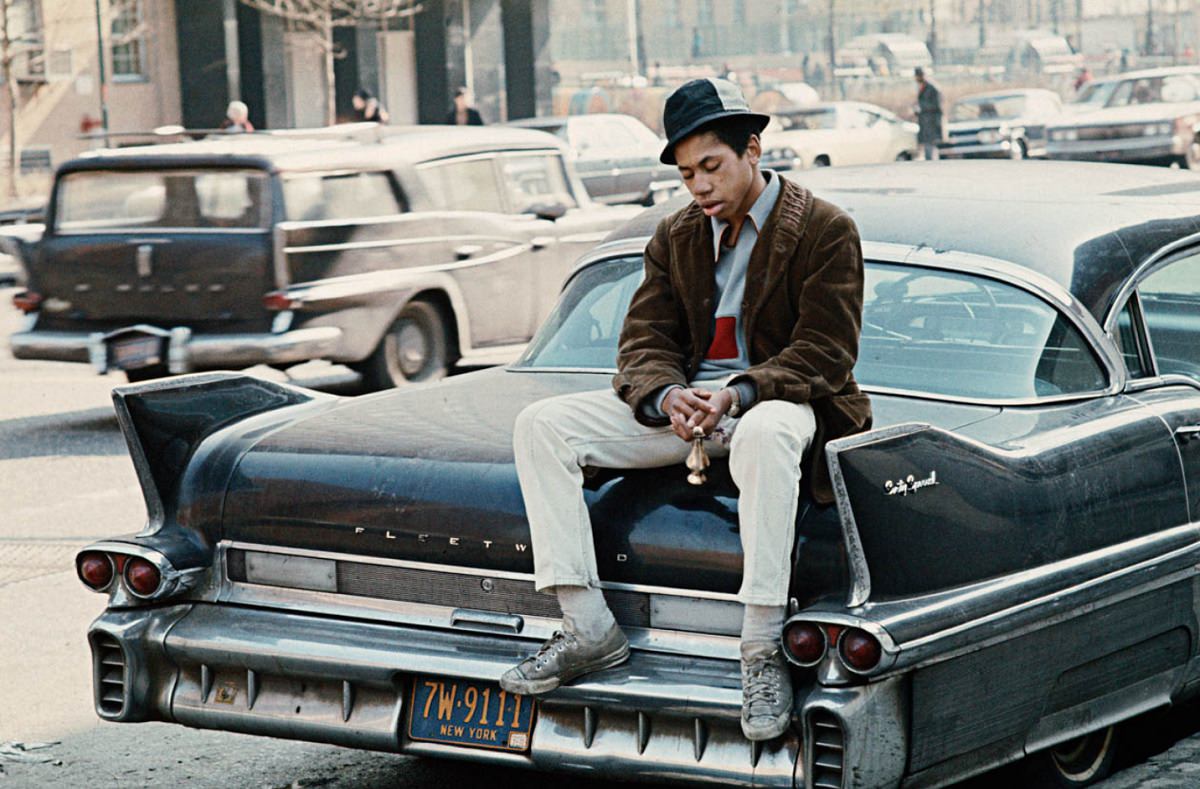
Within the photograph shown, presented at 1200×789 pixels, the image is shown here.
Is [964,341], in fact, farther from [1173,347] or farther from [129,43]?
[129,43]

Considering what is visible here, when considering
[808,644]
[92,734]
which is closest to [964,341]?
[808,644]

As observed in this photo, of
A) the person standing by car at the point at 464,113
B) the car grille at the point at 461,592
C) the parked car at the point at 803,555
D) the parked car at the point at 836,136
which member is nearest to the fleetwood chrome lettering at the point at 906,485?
the parked car at the point at 803,555

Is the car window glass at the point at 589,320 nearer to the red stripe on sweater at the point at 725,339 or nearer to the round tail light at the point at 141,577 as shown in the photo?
the red stripe on sweater at the point at 725,339

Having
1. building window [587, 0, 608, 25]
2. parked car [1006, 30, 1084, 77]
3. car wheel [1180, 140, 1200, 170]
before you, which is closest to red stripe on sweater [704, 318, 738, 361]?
car wheel [1180, 140, 1200, 170]

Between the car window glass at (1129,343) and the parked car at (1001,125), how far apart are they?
89.1 ft

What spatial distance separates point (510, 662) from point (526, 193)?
902cm

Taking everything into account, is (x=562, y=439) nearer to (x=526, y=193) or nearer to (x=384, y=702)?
(x=384, y=702)

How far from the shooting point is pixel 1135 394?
16.2 feet

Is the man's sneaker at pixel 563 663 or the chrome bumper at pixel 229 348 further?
the chrome bumper at pixel 229 348

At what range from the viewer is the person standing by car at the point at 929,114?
31.5 m

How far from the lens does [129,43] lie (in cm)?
3647

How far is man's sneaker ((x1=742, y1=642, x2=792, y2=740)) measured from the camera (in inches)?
151

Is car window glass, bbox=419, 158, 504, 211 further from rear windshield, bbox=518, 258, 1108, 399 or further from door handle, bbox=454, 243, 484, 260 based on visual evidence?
rear windshield, bbox=518, 258, 1108, 399

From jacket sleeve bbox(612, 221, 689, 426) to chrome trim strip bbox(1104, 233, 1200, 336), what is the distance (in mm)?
1145
